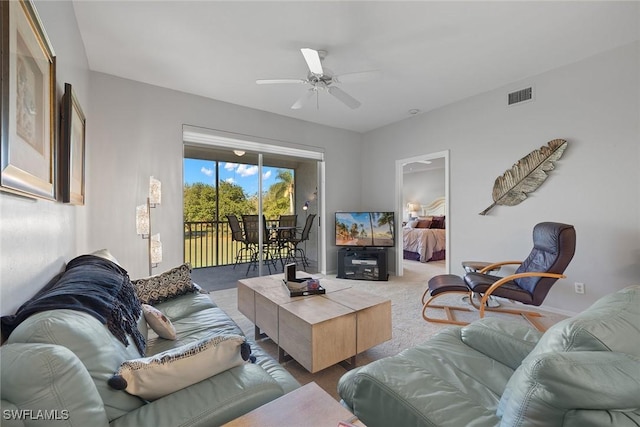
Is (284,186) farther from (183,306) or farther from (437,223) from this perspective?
(437,223)

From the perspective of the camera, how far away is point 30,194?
1.04 metres

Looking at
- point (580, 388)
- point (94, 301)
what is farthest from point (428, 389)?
point (94, 301)

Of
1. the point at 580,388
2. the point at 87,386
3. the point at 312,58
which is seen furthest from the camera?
the point at 312,58

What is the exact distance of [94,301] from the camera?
1.05 metres

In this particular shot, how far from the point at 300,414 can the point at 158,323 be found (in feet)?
3.78

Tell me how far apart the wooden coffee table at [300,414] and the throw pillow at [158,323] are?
3.31 feet

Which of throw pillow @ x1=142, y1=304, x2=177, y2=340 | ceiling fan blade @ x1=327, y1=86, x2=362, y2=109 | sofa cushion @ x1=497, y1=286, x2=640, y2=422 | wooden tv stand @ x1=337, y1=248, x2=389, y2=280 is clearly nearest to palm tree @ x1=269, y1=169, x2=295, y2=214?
wooden tv stand @ x1=337, y1=248, x2=389, y2=280

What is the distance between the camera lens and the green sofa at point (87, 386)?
0.64m

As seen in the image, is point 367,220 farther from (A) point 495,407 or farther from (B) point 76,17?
(B) point 76,17

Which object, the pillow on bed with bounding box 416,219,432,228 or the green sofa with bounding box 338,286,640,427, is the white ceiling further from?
the pillow on bed with bounding box 416,219,432,228

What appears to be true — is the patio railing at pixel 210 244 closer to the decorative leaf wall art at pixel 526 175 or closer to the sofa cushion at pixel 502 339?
the decorative leaf wall art at pixel 526 175

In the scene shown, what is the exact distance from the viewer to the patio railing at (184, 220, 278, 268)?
4664 millimetres

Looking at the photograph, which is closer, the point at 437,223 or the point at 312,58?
the point at 312,58

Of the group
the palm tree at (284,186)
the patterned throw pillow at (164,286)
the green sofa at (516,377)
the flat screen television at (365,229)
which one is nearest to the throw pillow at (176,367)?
the green sofa at (516,377)
